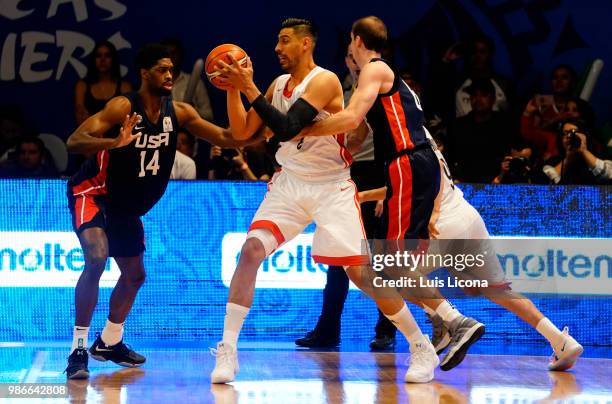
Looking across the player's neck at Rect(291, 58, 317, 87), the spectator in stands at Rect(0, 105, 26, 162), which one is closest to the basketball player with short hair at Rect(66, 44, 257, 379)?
the player's neck at Rect(291, 58, 317, 87)

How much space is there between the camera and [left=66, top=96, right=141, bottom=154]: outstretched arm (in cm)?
706

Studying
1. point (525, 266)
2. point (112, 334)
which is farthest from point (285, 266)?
point (525, 266)

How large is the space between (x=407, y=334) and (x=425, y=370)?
9.4 inches

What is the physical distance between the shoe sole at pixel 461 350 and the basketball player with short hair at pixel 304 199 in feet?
0.30

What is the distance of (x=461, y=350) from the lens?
23.6 feet

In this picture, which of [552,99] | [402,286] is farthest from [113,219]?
[552,99]

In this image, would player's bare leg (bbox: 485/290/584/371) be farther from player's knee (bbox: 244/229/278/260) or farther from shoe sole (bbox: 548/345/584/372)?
player's knee (bbox: 244/229/278/260)

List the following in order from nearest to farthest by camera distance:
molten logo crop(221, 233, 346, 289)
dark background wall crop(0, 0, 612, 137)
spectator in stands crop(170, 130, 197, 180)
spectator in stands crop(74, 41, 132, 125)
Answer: molten logo crop(221, 233, 346, 289) → spectator in stands crop(170, 130, 197, 180) → spectator in stands crop(74, 41, 132, 125) → dark background wall crop(0, 0, 612, 137)

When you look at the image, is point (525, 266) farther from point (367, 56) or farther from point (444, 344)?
point (367, 56)

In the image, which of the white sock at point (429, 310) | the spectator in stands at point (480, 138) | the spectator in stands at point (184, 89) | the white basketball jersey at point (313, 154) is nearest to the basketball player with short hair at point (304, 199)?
the white basketball jersey at point (313, 154)

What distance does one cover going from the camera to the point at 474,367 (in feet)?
25.4

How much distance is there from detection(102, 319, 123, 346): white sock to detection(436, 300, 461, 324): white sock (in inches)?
81.4

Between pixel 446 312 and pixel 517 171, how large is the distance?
235cm

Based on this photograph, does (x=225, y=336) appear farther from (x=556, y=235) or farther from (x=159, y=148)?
(x=556, y=235)
